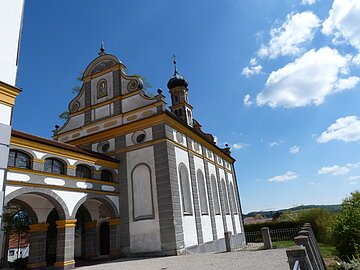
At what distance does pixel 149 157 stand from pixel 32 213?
691 centimetres

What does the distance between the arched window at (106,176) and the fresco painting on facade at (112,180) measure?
2.5 inches

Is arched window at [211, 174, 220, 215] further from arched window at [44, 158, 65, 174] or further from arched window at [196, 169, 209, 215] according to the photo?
arched window at [44, 158, 65, 174]

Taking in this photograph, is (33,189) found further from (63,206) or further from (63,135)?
(63,135)

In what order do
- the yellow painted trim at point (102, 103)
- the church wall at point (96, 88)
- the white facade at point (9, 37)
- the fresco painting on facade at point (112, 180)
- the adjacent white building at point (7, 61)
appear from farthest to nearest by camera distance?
the church wall at point (96, 88), the yellow painted trim at point (102, 103), the fresco painting on facade at point (112, 180), the white facade at point (9, 37), the adjacent white building at point (7, 61)

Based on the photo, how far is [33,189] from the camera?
38.5 feet

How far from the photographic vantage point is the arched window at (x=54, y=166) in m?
13.1

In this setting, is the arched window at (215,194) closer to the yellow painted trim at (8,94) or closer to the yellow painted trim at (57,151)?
the yellow painted trim at (57,151)

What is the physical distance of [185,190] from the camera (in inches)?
723

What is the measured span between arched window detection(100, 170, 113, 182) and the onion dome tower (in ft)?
45.9

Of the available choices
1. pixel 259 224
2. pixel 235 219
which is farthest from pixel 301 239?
pixel 259 224

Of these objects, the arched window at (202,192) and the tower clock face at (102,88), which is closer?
the tower clock face at (102,88)

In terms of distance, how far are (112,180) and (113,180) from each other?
0.21 feet

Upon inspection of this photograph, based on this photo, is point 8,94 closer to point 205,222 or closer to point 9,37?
point 9,37

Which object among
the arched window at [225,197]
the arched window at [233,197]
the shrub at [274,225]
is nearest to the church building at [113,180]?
the arched window at [225,197]
